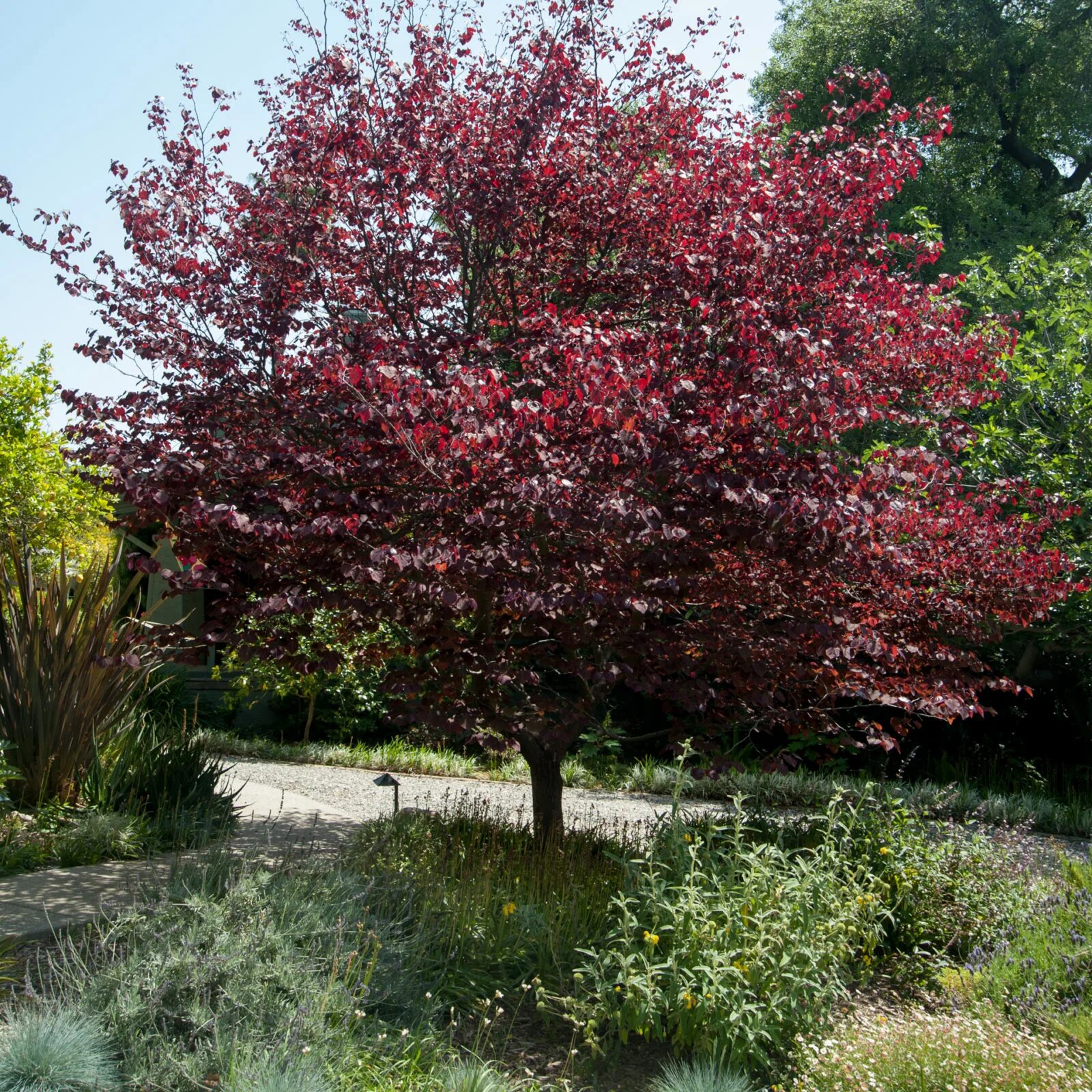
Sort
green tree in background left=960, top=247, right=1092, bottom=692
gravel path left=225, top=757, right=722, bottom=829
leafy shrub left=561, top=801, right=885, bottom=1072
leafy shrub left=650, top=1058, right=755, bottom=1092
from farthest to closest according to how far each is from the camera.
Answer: green tree in background left=960, top=247, right=1092, bottom=692 < gravel path left=225, top=757, right=722, bottom=829 < leafy shrub left=561, top=801, right=885, bottom=1072 < leafy shrub left=650, top=1058, right=755, bottom=1092

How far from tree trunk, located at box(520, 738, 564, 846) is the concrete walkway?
4.52 ft

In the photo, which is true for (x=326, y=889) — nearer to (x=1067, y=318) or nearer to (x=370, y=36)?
(x=370, y=36)

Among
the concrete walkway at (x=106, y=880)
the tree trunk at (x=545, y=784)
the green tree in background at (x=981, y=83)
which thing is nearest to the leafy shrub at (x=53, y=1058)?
the concrete walkway at (x=106, y=880)

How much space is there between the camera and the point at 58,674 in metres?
7.27

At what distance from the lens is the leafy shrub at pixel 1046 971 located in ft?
14.1

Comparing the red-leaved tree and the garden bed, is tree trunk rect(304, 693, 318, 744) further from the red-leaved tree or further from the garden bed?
the garden bed

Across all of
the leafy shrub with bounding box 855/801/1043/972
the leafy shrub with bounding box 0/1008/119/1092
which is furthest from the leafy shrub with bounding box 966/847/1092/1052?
the leafy shrub with bounding box 0/1008/119/1092

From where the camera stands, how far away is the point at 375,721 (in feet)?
47.8

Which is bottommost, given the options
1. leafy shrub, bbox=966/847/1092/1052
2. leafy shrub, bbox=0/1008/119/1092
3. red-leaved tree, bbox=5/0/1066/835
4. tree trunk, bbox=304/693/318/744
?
leafy shrub, bbox=0/1008/119/1092

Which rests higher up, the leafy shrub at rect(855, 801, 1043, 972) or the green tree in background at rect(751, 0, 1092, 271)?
the green tree in background at rect(751, 0, 1092, 271)

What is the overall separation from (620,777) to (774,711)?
672 cm

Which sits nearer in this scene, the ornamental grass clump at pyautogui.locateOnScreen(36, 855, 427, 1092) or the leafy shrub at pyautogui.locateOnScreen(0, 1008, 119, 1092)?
the leafy shrub at pyautogui.locateOnScreen(0, 1008, 119, 1092)

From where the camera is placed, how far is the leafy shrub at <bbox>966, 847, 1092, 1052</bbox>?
14.1 feet

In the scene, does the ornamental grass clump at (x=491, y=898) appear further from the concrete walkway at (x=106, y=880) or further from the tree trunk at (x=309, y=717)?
the tree trunk at (x=309, y=717)
